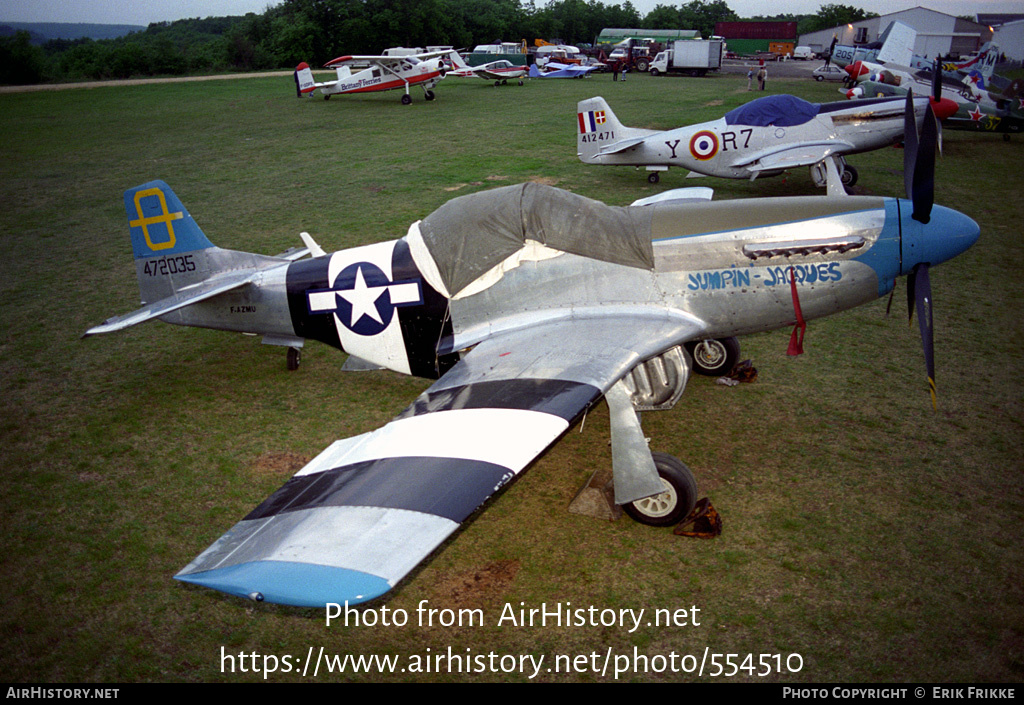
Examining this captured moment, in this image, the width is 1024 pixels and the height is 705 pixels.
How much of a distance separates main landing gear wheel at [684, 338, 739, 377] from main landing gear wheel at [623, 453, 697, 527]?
7.44ft

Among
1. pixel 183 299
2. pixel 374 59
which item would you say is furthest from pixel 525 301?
pixel 374 59

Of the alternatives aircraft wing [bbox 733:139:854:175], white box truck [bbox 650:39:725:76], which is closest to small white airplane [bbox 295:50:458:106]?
Answer: white box truck [bbox 650:39:725:76]

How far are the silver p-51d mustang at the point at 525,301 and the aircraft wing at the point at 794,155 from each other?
795 centimetres

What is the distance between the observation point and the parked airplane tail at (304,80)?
108ft

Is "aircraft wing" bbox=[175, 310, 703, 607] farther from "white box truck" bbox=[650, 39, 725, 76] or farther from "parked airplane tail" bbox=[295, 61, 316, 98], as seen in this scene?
"white box truck" bbox=[650, 39, 725, 76]

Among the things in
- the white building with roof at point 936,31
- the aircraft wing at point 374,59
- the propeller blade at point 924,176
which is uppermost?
the white building with roof at point 936,31

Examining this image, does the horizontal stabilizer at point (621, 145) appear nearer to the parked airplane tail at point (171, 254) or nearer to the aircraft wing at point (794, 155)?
the aircraft wing at point (794, 155)

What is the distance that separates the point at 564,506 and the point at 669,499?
0.82 meters

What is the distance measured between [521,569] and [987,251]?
1000 cm

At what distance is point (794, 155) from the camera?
1238 cm

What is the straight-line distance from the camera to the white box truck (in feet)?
144

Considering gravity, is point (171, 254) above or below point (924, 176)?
below

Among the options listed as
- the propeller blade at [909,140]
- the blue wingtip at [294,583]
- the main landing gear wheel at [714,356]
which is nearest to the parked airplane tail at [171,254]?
the blue wingtip at [294,583]

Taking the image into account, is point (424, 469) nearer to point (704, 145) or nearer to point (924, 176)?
point (924, 176)
